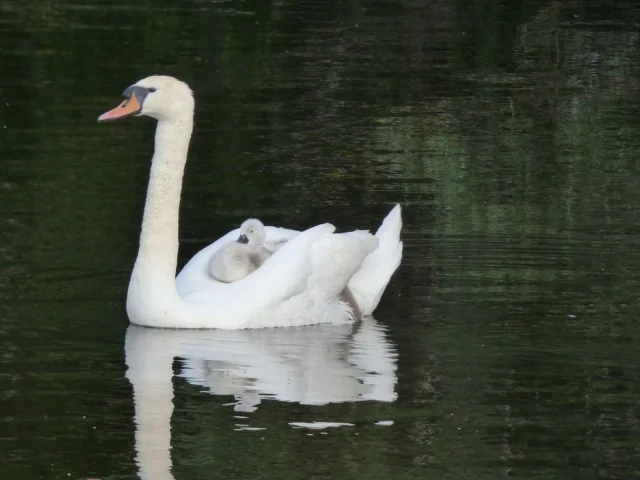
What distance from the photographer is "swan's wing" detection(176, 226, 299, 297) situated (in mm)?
10992

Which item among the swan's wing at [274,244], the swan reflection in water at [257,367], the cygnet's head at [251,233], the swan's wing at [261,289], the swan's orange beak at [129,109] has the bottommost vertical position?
the swan reflection in water at [257,367]

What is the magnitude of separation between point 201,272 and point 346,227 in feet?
9.83

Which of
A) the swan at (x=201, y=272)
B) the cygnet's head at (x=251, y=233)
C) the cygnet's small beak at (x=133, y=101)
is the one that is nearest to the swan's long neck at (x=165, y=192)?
the swan at (x=201, y=272)

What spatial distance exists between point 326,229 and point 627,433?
3.14m

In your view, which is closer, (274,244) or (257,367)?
(257,367)

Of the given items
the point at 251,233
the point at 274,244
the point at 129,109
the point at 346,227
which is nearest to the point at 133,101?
the point at 129,109

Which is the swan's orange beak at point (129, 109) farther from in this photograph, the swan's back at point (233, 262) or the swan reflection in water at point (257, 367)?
the swan reflection in water at point (257, 367)

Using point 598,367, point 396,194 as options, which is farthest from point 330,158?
point 598,367

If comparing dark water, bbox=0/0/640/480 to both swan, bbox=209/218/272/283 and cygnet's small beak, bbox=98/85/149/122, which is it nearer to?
swan, bbox=209/218/272/283

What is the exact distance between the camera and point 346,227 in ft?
45.8

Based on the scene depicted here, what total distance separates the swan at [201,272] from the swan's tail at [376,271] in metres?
0.01

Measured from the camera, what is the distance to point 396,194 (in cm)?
1495

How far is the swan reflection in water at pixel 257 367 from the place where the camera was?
9094mm

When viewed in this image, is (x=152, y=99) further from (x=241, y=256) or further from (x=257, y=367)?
(x=257, y=367)
